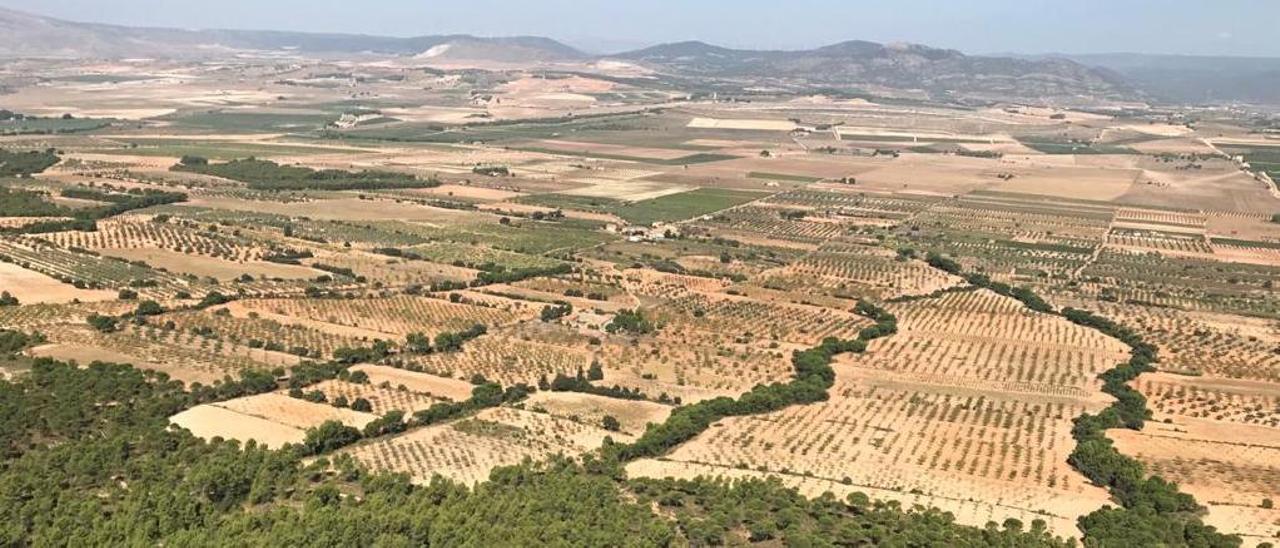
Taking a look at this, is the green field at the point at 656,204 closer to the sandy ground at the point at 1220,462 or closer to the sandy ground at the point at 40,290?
the sandy ground at the point at 40,290

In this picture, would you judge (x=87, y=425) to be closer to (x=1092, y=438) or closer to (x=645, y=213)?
(x=1092, y=438)

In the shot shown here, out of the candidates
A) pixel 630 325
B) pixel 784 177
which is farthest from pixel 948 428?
pixel 784 177

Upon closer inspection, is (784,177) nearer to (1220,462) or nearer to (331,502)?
(1220,462)

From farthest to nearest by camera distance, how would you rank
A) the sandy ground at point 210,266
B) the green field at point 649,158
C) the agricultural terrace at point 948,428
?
the green field at point 649,158, the sandy ground at point 210,266, the agricultural terrace at point 948,428

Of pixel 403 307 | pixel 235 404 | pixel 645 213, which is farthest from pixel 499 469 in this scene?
pixel 645 213

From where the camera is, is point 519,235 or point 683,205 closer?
point 519,235

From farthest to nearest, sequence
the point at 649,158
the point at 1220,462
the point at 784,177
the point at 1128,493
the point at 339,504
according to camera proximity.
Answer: the point at 649,158
the point at 784,177
the point at 1220,462
the point at 1128,493
the point at 339,504

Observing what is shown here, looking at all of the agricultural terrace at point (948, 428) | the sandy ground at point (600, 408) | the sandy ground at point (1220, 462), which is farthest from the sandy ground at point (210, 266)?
the sandy ground at point (1220, 462)
